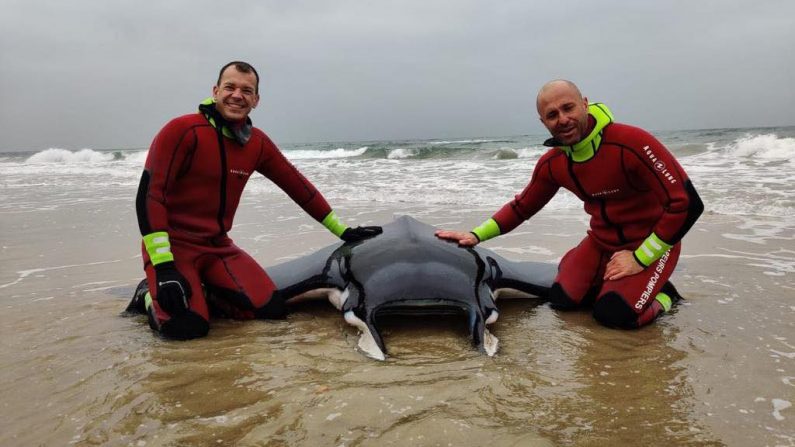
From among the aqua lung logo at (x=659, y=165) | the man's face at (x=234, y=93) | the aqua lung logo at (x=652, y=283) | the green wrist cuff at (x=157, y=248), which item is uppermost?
the man's face at (x=234, y=93)

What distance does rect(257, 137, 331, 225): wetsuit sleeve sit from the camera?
12.5ft

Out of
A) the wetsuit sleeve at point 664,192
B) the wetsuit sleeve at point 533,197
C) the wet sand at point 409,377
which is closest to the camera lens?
the wet sand at point 409,377

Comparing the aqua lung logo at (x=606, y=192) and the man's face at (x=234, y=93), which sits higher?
the man's face at (x=234, y=93)

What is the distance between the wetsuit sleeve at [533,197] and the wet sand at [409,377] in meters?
0.58

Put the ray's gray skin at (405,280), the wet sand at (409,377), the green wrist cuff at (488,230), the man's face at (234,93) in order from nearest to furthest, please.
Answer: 1. the wet sand at (409,377)
2. the ray's gray skin at (405,280)
3. the man's face at (234,93)
4. the green wrist cuff at (488,230)

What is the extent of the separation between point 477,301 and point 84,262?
3991 millimetres

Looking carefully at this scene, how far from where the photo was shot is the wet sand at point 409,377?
2041mm

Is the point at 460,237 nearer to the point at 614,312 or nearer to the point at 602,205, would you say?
the point at 602,205

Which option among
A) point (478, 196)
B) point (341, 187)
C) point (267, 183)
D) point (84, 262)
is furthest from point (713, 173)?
point (84, 262)

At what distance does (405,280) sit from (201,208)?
1.40 metres

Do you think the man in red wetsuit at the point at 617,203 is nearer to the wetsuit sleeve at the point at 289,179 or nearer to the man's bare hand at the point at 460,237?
the man's bare hand at the point at 460,237

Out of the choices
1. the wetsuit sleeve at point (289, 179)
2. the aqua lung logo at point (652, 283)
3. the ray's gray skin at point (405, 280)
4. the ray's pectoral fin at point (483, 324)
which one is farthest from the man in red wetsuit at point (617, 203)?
the wetsuit sleeve at point (289, 179)

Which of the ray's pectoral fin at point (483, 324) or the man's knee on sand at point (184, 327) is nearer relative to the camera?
the ray's pectoral fin at point (483, 324)

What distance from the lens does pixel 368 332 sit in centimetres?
295
